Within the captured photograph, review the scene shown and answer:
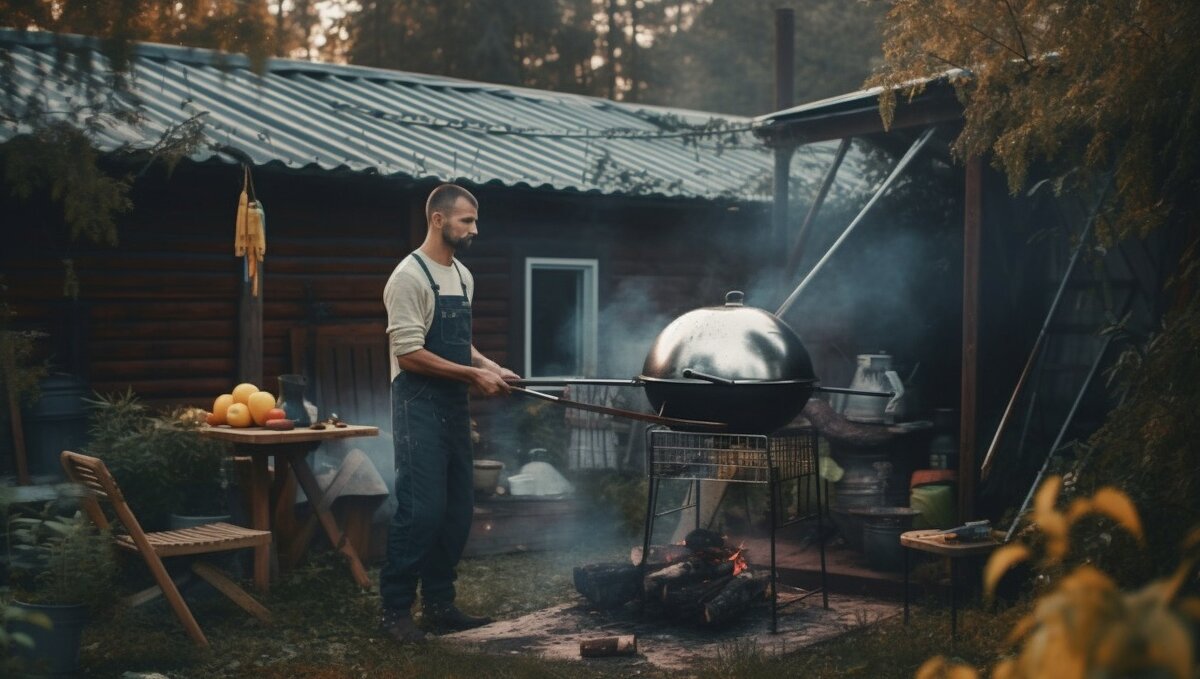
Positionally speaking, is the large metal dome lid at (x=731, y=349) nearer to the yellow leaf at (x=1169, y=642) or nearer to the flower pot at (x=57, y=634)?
the flower pot at (x=57, y=634)

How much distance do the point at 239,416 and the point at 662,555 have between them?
286cm

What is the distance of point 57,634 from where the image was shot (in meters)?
5.80

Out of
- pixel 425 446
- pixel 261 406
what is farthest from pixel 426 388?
pixel 261 406

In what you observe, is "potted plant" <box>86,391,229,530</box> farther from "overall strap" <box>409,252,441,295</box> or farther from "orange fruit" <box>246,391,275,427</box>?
"overall strap" <box>409,252,441,295</box>

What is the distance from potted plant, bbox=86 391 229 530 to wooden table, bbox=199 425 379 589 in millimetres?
262

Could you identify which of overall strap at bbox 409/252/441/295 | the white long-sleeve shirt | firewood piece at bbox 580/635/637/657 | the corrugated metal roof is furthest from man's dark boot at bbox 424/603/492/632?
the corrugated metal roof

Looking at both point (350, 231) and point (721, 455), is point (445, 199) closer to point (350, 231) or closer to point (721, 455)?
point (721, 455)

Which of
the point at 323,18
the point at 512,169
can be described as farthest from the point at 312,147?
the point at 323,18

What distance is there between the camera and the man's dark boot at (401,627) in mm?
6508

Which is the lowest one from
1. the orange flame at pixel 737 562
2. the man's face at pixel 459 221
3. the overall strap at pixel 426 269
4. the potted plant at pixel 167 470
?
the orange flame at pixel 737 562

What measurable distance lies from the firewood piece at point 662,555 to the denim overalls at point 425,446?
132 cm

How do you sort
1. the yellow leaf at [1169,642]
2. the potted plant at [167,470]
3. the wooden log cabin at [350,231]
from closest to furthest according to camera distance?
the yellow leaf at [1169,642]
the potted plant at [167,470]
the wooden log cabin at [350,231]

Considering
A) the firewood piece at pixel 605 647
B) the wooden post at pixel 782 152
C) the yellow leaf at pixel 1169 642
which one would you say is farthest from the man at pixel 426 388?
the yellow leaf at pixel 1169 642

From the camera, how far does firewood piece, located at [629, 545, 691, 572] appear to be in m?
7.19
